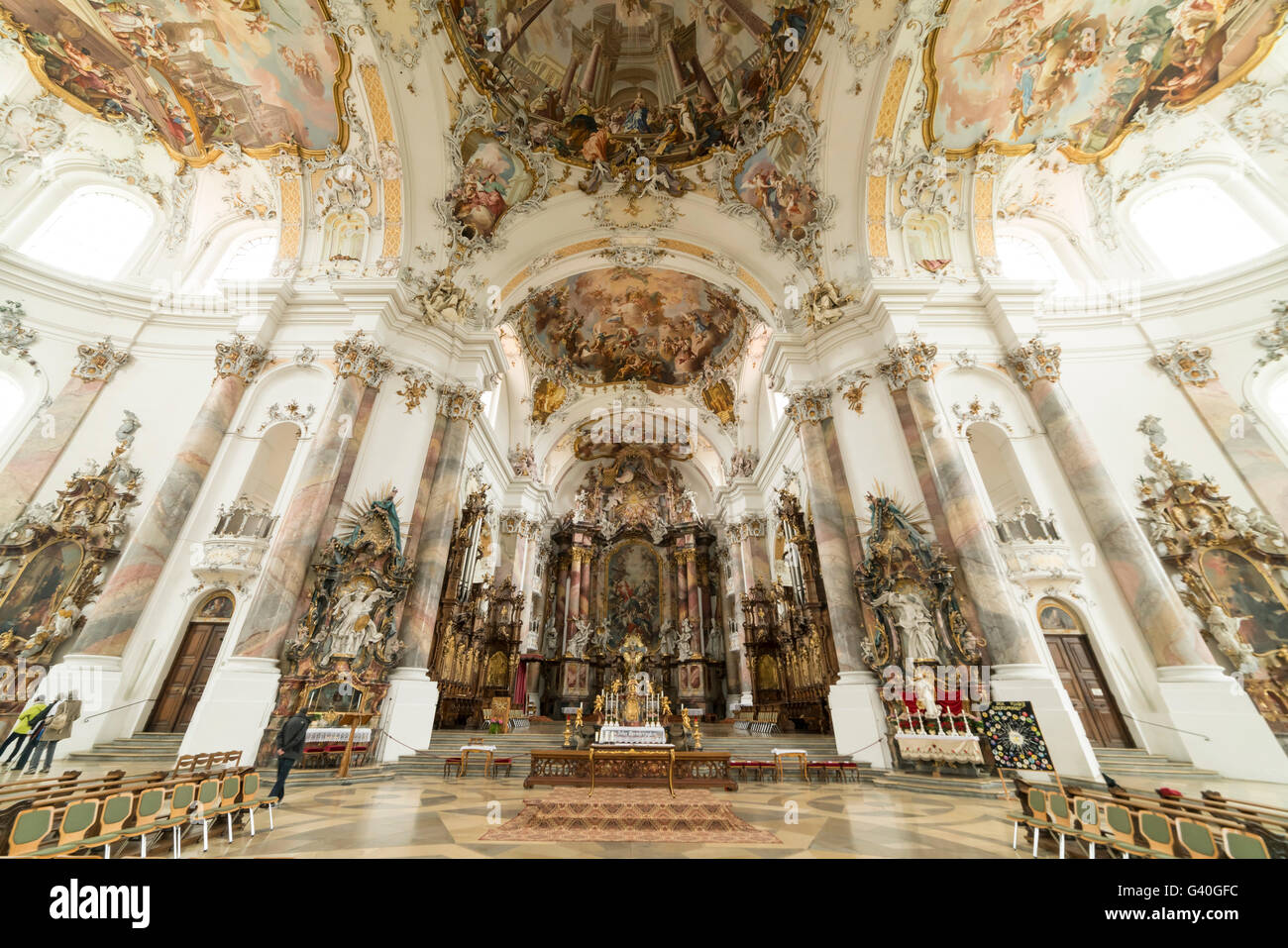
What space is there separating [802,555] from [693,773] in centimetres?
667

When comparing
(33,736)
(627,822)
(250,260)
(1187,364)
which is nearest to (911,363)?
(1187,364)

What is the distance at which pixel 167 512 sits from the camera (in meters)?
9.25

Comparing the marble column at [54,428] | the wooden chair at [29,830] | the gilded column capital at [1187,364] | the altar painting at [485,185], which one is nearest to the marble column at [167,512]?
the marble column at [54,428]

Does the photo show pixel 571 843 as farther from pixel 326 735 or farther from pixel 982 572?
pixel 982 572

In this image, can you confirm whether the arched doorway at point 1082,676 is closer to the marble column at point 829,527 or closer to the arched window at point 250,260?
the marble column at point 829,527

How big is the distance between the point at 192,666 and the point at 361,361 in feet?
21.6

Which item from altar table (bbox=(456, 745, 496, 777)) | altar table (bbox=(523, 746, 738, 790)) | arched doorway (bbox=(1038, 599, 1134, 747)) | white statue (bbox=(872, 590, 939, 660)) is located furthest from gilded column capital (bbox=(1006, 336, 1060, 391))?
altar table (bbox=(456, 745, 496, 777))

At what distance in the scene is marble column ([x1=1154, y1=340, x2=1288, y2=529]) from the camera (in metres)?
8.41

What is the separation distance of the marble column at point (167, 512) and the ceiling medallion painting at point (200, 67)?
17.9ft

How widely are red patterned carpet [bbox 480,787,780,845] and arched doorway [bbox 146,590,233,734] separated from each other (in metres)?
7.53

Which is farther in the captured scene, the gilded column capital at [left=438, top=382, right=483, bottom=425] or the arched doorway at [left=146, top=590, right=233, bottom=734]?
the gilded column capital at [left=438, top=382, right=483, bottom=425]

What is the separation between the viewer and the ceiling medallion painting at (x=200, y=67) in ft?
32.1

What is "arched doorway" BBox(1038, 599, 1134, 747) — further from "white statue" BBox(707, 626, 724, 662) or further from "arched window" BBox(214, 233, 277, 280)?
"arched window" BBox(214, 233, 277, 280)
